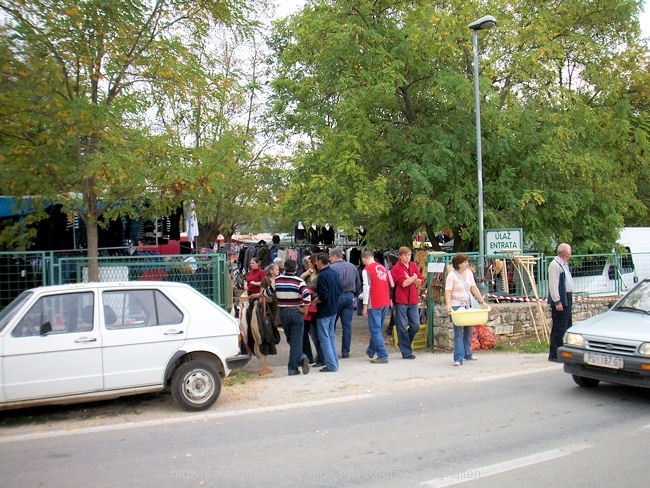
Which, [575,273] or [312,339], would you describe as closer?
[312,339]

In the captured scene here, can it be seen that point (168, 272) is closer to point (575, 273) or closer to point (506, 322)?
point (506, 322)

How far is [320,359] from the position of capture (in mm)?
9812

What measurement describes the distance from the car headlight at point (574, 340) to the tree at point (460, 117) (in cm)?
629

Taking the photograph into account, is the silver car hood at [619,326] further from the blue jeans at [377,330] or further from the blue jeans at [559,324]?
the blue jeans at [377,330]

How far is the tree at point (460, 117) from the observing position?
13641mm

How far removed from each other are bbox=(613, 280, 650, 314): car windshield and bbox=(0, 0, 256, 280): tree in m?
6.96

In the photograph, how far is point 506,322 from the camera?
11.8 meters

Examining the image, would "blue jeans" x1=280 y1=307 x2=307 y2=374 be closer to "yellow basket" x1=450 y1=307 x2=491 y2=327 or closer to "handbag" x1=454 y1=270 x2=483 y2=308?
"yellow basket" x1=450 y1=307 x2=491 y2=327

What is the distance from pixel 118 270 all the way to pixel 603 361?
7.61m

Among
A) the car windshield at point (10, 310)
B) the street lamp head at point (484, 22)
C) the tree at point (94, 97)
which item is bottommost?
the car windshield at point (10, 310)

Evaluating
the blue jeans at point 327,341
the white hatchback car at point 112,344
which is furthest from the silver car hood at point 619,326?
the white hatchback car at point 112,344

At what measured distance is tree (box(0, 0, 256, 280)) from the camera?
8.21 m

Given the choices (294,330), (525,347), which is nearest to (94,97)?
(294,330)

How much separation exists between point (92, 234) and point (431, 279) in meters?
6.33
